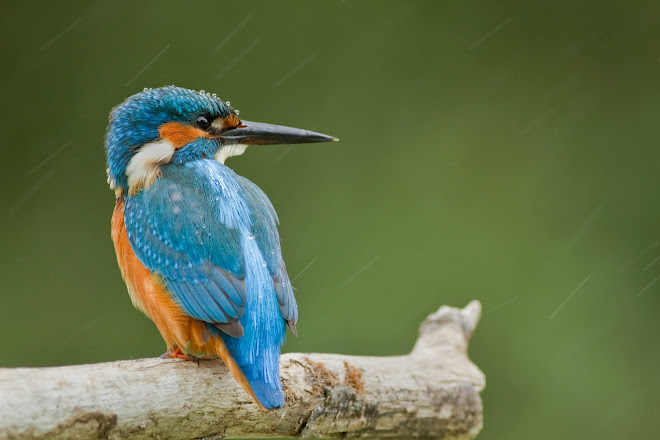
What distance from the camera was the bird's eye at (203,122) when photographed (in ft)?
8.73

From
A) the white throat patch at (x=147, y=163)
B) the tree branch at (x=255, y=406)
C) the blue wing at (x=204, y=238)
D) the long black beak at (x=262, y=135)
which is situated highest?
the white throat patch at (x=147, y=163)

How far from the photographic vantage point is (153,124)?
103 inches

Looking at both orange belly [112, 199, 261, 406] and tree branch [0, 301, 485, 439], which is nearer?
tree branch [0, 301, 485, 439]

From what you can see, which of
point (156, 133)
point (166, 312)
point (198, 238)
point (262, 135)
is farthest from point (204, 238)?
point (262, 135)

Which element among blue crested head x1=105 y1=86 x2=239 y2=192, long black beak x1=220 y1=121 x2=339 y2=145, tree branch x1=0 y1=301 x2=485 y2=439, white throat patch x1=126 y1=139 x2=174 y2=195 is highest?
blue crested head x1=105 y1=86 x2=239 y2=192

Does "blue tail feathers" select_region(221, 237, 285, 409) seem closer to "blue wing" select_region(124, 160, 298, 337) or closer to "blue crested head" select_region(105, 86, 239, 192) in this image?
"blue wing" select_region(124, 160, 298, 337)

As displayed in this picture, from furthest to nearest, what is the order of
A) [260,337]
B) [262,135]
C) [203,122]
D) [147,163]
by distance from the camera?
[262,135] → [203,122] → [147,163] → [260,337]

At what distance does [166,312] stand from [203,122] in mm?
614

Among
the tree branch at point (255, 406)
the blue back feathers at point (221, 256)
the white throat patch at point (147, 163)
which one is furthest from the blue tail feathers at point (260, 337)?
the white throat patch at point (147, 163)

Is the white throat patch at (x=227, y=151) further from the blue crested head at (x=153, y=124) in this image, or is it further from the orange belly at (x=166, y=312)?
the orange belly at (x=166, y=312)

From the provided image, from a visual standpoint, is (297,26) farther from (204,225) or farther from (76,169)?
(204,225)

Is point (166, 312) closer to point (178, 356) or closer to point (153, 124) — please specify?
point (178, 356)

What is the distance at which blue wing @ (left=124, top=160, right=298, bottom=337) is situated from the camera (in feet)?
7.47

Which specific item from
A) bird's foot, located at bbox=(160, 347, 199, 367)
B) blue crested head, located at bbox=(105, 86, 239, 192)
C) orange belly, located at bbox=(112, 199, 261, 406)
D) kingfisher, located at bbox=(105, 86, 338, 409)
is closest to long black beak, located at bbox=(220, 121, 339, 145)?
kingfisher, located at bbox=(105, 86, 338, 409)
